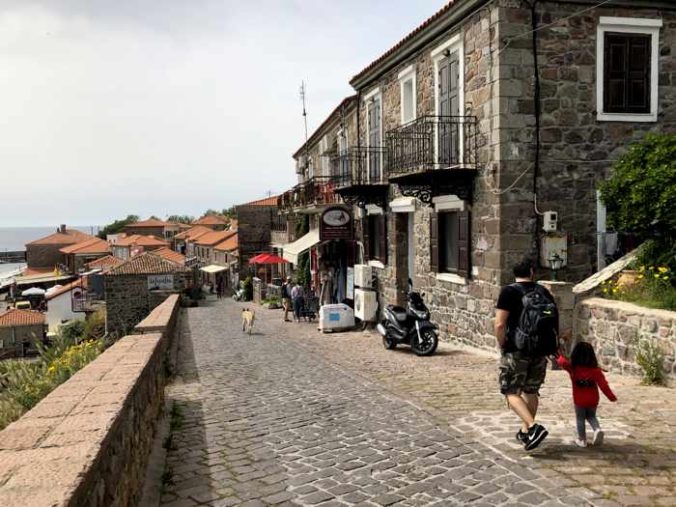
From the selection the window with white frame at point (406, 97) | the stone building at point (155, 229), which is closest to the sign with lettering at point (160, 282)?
the window with white frame at point (406, 97)

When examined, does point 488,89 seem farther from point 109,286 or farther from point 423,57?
point 109,286

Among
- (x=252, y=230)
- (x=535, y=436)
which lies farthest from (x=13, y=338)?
(x=535, y=436)

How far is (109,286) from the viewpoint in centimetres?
2905

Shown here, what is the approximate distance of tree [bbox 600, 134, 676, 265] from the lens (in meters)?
8.80

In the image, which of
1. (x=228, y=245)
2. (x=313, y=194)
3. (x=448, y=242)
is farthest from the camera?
(x=228, y=245)

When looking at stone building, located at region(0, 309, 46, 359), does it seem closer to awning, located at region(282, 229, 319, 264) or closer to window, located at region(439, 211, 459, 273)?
awning, located at region(282, 229, 319, 264)

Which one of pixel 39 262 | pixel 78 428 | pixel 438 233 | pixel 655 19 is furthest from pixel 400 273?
pixel 39 262

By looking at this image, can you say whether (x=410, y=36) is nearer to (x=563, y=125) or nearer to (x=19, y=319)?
(x=563, y=125)

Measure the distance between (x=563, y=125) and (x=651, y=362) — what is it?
4.84 meters

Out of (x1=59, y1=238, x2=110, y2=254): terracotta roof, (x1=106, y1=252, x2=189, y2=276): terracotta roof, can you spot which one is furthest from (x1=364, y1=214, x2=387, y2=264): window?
(x1=59, y1=238, x2=110, y2=254): terracotta roof

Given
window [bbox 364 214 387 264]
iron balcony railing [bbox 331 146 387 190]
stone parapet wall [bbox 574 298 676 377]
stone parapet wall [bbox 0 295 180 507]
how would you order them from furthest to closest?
iron balcony railing [bbox 331 146 387 190]
window [bbox 364 214 387 264]
stone parapet wall [bbox 574 298 676 377]
stone parapet wall [bbox 0 295 180 507]

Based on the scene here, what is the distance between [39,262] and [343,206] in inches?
2792

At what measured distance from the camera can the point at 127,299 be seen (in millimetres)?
29344

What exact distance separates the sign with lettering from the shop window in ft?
65.4
